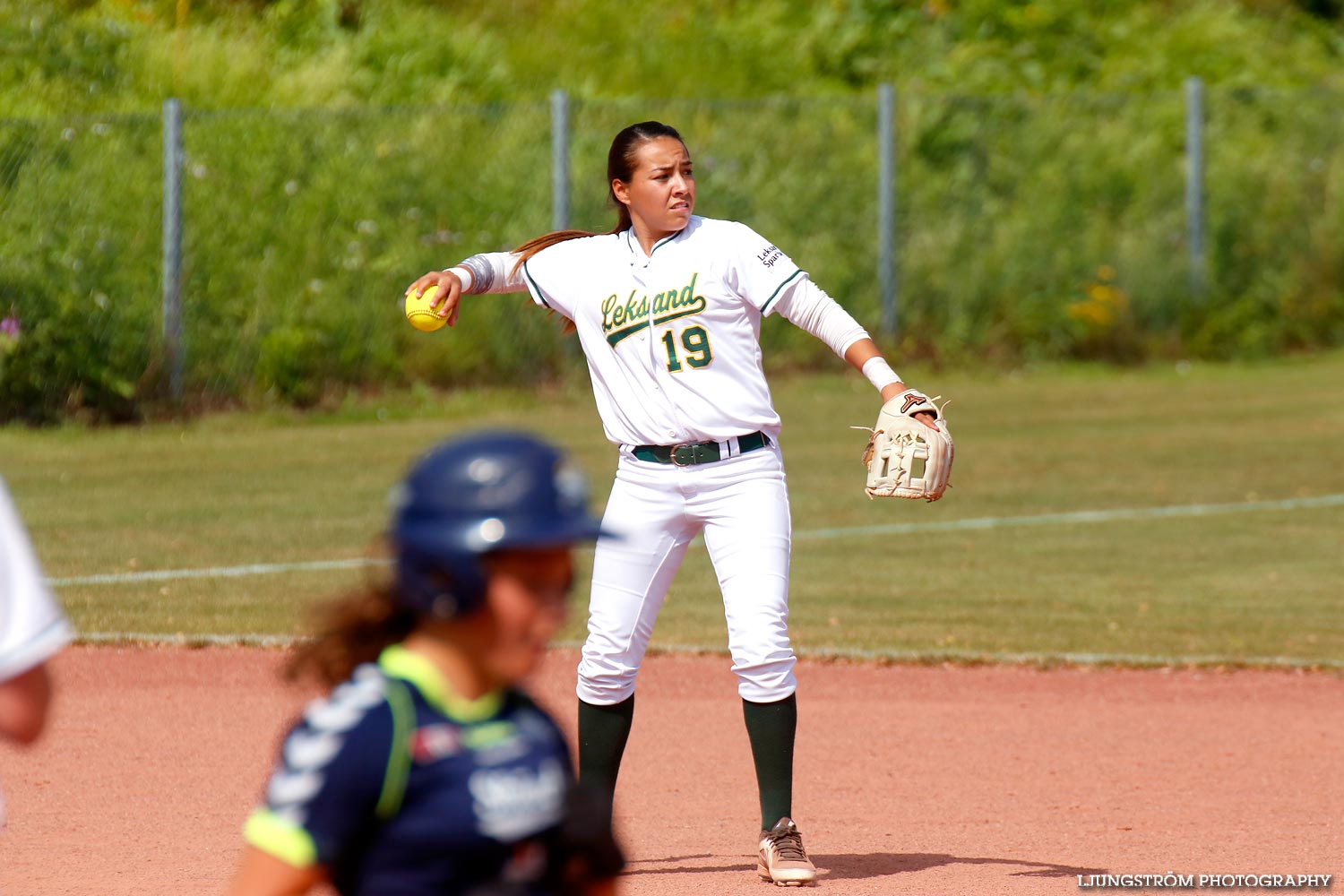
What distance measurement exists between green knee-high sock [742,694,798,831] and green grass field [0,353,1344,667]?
12.4 feet

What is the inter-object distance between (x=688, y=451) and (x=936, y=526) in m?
7.92

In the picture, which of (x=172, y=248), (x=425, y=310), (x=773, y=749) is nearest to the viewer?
(x=425, y=310)

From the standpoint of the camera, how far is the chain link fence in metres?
17.0

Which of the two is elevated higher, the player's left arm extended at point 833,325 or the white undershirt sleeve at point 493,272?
the white undershirt sleeve at point 493,272

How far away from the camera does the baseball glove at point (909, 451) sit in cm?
536

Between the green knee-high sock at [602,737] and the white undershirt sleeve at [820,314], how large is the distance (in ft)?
3.88

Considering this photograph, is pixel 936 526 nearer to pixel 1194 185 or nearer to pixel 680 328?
pixel 680 328

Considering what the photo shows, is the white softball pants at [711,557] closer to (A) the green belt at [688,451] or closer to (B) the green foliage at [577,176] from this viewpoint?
(A) the green belt at [688,451]

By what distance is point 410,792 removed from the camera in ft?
7.80

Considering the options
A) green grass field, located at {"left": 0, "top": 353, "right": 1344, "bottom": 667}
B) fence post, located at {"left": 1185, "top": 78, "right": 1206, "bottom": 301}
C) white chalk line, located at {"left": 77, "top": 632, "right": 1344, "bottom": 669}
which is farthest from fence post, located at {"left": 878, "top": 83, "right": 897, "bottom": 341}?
white chalk line, located at {"left": 77, "top": 632, "right": 1344, "bottom": 669}

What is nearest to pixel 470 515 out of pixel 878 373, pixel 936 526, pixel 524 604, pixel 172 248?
pixel 524 604

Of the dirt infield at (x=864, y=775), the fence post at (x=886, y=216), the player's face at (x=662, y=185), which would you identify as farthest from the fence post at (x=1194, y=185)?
the player's face at (x=662, y=185)

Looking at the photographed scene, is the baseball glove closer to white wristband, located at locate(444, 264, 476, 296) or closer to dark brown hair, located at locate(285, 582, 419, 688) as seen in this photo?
white wristband, located at locate(444, 264, 476, 296)

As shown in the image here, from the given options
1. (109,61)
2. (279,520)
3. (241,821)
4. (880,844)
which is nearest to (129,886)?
(241,821)
